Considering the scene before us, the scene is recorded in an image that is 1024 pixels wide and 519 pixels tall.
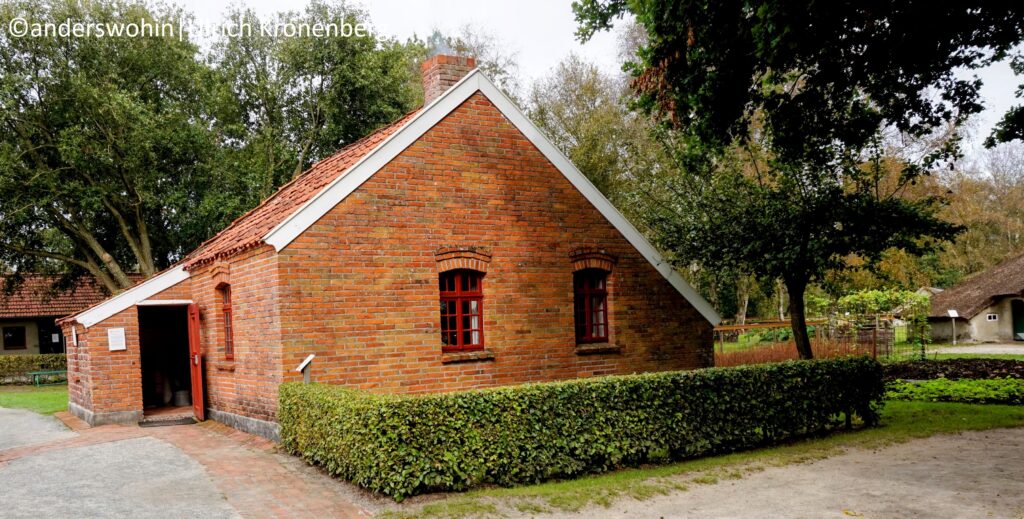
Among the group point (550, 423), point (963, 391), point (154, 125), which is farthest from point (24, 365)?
point (963, 391)

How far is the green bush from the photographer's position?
15.6m

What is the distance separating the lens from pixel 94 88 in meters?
22.2

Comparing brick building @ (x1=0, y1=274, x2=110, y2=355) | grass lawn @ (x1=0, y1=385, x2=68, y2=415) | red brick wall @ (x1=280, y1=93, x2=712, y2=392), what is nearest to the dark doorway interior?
red brick wall @ (x1=280, y1=93, x2=712, y2=392)

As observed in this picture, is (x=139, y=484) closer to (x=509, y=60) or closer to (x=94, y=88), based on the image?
(x=94, y=88)

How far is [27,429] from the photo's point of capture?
47.8ft

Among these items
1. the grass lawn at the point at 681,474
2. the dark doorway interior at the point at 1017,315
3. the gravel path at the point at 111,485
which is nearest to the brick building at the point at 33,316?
the gravel path at the point at 111,485

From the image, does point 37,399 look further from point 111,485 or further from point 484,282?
point 484,282

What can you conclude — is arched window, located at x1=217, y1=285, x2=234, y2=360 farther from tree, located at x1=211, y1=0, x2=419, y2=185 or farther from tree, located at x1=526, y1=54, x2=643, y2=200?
tree, located at x1=526, y1=54, x2=643, y2=200

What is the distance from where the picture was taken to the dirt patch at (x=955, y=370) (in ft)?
63.1

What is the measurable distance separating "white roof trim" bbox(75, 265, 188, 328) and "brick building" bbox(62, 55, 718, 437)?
29 mm

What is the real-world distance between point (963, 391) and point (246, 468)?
50.8 feet

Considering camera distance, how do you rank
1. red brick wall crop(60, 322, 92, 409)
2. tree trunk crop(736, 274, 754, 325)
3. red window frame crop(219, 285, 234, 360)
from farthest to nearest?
1. tree trunk crop(736, 274, 754, 325)
2. red brick wall crop(60, 322, 92, 409)
3. red window frame crop(219, 285, 234, 360)

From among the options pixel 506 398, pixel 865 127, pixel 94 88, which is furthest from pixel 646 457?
pixel 94 88

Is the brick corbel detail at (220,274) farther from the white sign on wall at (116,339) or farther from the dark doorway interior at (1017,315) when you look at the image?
the dark doorway interior at (1017,315)
